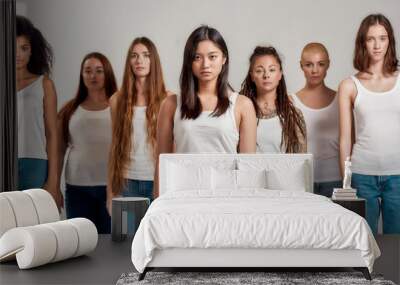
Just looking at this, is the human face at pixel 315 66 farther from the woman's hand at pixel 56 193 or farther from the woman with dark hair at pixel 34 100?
the woman's hand at pixel 56 193

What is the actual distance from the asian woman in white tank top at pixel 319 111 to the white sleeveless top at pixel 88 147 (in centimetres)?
221

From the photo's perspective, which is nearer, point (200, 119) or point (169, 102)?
point (200, 119)

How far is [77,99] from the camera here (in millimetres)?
8344

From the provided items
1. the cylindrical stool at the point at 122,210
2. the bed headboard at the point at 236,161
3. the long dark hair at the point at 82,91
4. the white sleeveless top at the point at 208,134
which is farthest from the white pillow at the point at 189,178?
the long dark hair at the point at 82,91

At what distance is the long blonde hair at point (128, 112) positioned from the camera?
8234mm

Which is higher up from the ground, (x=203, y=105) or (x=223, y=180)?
(x=203, y=105)

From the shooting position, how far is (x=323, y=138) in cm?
821

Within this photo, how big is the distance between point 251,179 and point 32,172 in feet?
8.88

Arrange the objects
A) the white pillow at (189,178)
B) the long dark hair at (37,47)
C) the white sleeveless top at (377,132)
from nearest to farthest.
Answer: the white pillow at (189,178) → the white sleeveless top at (377,132) → the long dark hair at (37,47)

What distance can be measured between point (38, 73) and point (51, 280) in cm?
346

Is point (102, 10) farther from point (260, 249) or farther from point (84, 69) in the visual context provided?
point (260, 249)

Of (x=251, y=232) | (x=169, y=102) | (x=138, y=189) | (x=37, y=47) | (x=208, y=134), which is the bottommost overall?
(x=138, y=189)

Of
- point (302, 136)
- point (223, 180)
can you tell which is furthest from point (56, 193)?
point (302, 136)

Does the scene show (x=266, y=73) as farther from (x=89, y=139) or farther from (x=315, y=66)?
(x=89, y=139)
